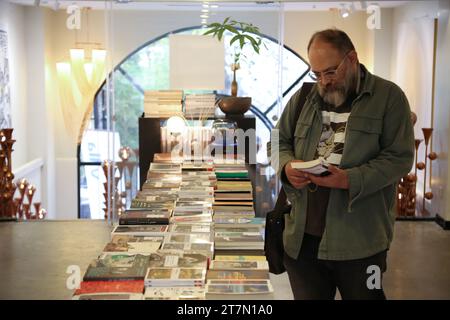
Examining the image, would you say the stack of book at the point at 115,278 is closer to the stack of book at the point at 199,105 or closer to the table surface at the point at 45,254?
the table surface at the point at 45,254

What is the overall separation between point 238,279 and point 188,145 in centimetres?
360

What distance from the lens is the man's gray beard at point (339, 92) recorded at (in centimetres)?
282

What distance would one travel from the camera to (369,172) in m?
2.72

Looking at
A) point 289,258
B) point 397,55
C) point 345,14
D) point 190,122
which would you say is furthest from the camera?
point 397,55

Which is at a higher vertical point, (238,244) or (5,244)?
(238,244)

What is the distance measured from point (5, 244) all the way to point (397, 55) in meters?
5.43

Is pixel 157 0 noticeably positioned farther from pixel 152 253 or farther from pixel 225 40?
pixel 152 253

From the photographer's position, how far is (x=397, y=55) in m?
9.22

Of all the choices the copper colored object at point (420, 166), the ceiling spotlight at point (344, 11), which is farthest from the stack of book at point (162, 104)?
the ceiling spotlight at point (344, 11)

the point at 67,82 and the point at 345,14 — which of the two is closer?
the point at 345,14

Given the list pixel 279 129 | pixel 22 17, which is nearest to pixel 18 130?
pixel 22 17

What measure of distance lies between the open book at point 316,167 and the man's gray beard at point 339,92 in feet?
0.83

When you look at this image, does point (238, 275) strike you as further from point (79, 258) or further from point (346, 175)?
point (79, 258)

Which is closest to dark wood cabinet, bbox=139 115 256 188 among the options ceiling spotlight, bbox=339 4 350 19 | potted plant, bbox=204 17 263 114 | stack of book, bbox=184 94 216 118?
potted plant, bbox=204 17 263 114
